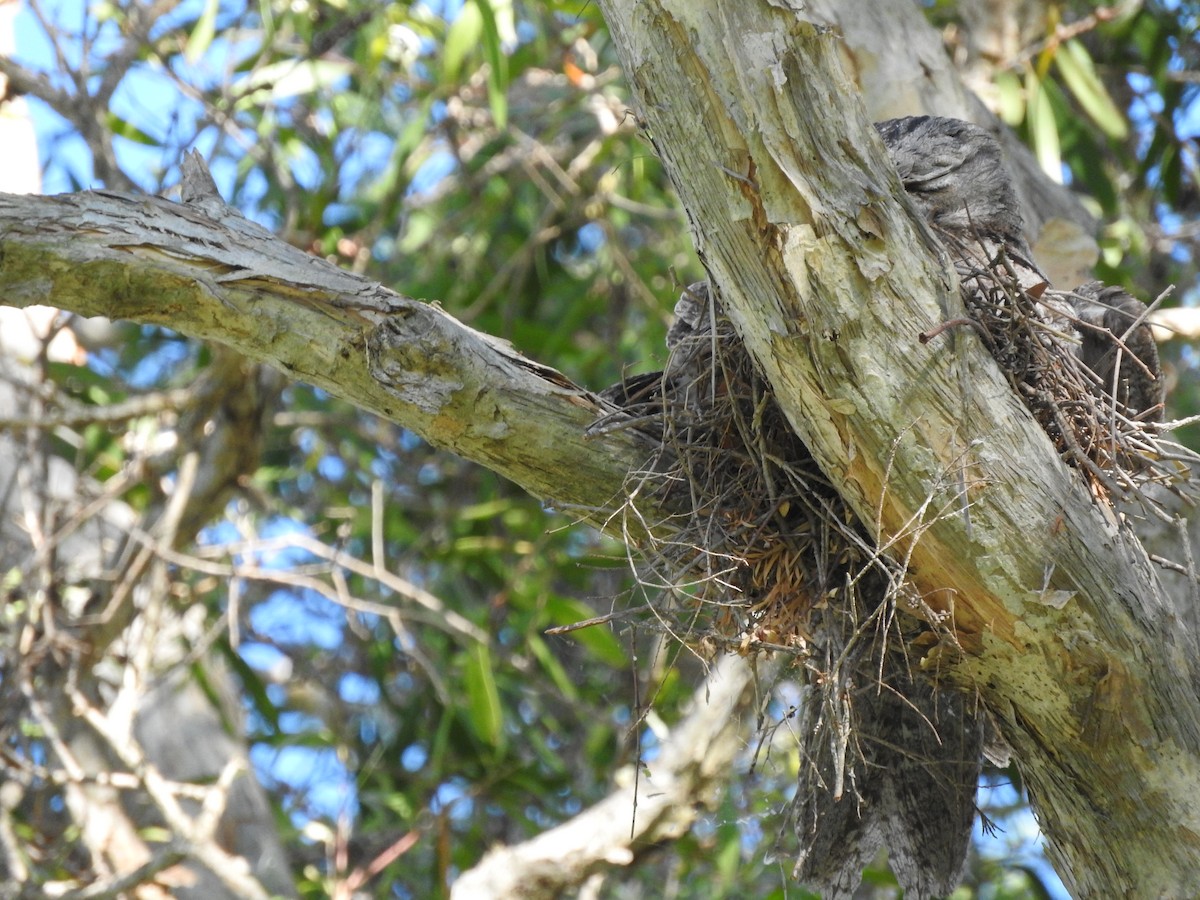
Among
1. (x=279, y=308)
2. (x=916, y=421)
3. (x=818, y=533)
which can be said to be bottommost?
(x=818, y=533)

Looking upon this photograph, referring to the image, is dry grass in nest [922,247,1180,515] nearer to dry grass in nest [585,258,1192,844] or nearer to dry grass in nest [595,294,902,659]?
dry grass in nest [585,258,1192,844]

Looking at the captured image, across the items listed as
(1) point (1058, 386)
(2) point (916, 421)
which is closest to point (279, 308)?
(2) point (916, 421)

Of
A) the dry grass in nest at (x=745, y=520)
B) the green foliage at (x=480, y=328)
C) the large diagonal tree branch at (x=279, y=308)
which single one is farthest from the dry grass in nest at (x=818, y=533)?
the green foliage at (x=480, y=328)

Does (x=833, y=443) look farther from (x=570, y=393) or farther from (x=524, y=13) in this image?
(x=524, y=13)

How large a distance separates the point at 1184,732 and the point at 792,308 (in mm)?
651

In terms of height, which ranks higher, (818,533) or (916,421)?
Answer: (916,421)

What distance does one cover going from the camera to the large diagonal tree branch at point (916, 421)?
4.22 ft

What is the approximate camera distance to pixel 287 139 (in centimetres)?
441

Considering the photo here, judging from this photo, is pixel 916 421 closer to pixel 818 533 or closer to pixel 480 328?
pixel 818 533

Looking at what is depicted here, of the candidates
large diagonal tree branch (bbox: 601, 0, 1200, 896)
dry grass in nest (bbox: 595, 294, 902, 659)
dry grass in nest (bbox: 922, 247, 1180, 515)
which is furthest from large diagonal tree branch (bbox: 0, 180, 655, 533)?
dry grass in nest (bbox: 922, 247, 1180, 515)

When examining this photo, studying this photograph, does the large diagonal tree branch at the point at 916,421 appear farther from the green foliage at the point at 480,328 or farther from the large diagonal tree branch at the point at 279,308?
the green foliage at the point at 480,328

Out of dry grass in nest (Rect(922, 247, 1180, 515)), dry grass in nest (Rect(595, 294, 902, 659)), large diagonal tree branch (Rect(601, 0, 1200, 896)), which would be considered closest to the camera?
large diagonal tree branch (Rect(601, 0, 1200, 896))

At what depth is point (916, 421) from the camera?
1353 mm

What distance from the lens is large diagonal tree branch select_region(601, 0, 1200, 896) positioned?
50.6 inches
